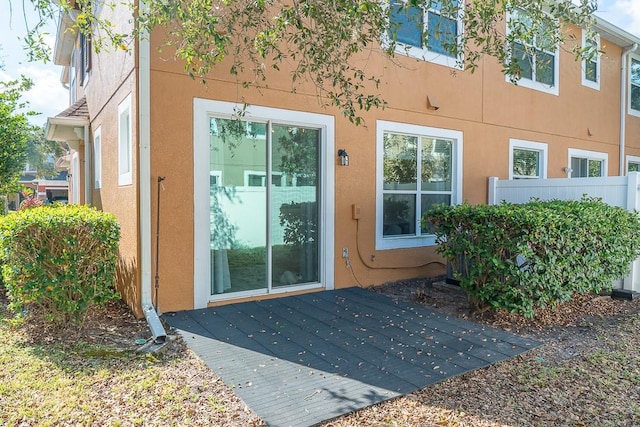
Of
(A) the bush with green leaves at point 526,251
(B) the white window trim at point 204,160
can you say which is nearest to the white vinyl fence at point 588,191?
(A) the bush with green leaves at point 526,251

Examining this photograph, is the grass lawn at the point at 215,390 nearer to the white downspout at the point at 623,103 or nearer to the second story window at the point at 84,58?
the second story window at the point at 84,58

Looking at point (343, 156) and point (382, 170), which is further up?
point (343, 156)

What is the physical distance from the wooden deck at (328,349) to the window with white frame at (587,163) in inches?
286

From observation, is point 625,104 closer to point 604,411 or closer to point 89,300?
point 604,411

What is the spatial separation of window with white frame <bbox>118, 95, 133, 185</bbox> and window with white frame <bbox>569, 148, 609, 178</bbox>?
382 inches

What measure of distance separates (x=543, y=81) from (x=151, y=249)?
352 inches

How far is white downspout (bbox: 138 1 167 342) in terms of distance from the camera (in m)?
5.04

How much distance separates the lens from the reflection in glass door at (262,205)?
5754 millimetres

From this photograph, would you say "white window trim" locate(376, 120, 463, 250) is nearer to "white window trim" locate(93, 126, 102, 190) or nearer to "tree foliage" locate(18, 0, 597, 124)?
"tree foliage" locate(18, 0, 597, 124)

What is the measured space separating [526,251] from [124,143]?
5.29m

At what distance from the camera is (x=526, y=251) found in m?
4.91

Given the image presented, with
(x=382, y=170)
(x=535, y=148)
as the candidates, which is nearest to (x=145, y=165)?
(x=382, y=170)

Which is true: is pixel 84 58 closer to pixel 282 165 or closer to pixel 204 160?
pixel 204 160

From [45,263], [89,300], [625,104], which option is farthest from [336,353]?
[625,104]
